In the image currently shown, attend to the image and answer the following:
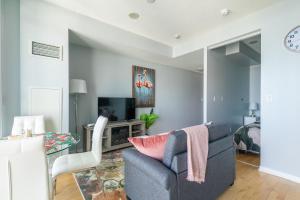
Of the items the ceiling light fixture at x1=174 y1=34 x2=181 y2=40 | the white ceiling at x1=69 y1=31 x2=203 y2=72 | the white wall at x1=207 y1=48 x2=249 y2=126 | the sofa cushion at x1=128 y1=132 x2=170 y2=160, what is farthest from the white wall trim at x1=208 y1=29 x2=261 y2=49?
the sofa cushion at x1=128 y1=132 x2=170 y2=160

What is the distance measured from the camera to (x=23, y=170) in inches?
31.8

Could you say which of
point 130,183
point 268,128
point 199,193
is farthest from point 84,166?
point 268,128

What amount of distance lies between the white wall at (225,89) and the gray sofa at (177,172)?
5.56 feet

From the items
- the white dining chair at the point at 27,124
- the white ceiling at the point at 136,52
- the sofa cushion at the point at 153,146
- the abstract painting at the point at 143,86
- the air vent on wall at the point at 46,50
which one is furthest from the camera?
the abstract painting at the point at 143,86

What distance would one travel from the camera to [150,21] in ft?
9.29

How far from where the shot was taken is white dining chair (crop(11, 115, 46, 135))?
1.90m

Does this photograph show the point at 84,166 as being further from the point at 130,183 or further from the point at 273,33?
the point at 273,33

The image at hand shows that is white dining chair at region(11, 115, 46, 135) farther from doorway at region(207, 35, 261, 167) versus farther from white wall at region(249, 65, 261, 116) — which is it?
white wall at region(249, 65, 261, 116)

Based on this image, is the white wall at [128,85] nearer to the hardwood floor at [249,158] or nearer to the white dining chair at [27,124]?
the white dining chair at [27,124]

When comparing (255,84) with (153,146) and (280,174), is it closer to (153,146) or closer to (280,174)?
(280,174)

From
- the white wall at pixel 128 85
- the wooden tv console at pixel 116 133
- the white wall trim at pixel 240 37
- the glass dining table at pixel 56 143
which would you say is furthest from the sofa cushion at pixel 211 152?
the white wall at pixel 128 85

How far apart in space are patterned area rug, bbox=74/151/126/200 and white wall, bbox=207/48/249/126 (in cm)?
221

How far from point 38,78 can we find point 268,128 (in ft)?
11.9

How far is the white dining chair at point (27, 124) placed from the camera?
6.24 feet
